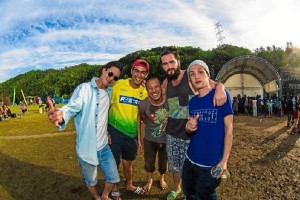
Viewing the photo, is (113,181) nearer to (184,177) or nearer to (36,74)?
(184,177)

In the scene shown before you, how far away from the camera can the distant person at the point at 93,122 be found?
447cm

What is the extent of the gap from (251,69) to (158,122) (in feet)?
96.4

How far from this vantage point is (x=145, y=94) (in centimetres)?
561

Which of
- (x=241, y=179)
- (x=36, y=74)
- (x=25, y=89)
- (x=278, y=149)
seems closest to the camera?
(x=241, y=179)

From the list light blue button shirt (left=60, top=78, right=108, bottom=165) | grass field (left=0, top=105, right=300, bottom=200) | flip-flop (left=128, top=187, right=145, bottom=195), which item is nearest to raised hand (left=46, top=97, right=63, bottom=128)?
light blue button shirt (left=60, top=78, right=108, bottom=165)

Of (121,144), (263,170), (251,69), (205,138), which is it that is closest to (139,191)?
(121,144)

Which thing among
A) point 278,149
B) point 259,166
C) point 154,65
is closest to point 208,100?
point 259,166

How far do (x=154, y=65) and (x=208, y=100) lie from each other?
71.1m

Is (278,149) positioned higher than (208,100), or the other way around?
(208,100)

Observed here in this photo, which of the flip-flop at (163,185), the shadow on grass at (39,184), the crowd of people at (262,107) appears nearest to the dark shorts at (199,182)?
the flip-flop at (163,185)

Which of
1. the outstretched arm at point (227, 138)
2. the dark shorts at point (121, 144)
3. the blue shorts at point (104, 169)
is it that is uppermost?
the outstretched arm at point (227, 138)

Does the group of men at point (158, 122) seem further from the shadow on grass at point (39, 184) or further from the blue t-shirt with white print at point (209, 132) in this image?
the shadow on grass at point (39, 184)

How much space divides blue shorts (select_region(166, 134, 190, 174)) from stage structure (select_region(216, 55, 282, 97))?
24.4 meters

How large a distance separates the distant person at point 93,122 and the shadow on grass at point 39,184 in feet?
4.23
